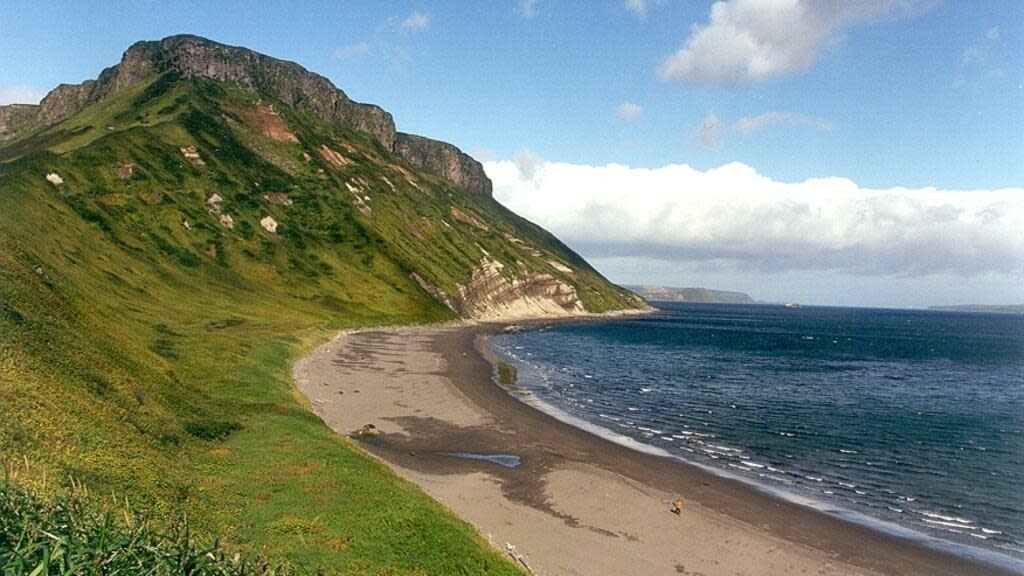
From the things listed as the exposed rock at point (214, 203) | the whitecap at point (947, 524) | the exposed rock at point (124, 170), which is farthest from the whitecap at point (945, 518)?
the exposed rock at point (124, 170)

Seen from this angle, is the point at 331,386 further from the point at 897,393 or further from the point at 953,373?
the point at 953,373

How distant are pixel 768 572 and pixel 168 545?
30812mm

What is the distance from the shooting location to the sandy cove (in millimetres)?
33469

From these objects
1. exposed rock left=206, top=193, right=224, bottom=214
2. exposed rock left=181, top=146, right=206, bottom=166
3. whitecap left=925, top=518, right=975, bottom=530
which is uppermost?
A: exposed rock left=181, top=146, right=206, bottom=166

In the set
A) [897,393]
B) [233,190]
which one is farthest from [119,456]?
[233,190]

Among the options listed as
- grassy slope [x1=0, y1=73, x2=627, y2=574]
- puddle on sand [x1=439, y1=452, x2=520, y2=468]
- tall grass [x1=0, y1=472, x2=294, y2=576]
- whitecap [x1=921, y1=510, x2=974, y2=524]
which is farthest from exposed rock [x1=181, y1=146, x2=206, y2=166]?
tall grass [x1=0, y1=472, x2=294, y2=576]

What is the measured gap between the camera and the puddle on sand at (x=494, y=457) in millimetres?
48875

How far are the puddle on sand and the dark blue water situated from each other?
16.2 m

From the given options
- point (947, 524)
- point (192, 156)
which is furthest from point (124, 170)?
point (947, 524)

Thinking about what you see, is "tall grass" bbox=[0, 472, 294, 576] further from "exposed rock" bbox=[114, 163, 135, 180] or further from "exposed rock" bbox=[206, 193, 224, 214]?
"exposed rock" bbox=[206, 193, 224, 214]

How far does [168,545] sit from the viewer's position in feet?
38.9

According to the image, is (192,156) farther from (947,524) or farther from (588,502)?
(947,524)

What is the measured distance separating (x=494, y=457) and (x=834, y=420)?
4685 cm

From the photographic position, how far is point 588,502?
135 ft
